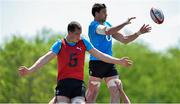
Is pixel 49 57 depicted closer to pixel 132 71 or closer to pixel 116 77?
pixel 116 77

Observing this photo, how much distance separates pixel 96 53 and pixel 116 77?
5.21 ft

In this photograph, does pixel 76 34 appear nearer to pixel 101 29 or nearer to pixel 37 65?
pixel 37 65

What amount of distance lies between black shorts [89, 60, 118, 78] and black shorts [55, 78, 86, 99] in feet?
5.89

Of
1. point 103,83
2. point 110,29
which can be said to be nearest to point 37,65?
point 110,29

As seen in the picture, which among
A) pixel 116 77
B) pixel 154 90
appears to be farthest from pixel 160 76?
pixel 116 77

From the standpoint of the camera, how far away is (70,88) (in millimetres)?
15234

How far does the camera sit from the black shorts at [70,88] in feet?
50.0

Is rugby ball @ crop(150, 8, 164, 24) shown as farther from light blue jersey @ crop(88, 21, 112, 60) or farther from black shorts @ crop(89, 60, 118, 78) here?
black shorts @ crop(89, 60, 118, 78)

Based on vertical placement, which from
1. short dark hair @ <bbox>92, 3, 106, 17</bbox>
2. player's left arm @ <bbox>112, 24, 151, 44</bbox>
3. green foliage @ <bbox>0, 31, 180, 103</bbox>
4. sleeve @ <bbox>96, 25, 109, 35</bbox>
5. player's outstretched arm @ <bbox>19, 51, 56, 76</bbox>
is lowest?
green foliage @ <bbox>0, 31, 180, 103</bbox>

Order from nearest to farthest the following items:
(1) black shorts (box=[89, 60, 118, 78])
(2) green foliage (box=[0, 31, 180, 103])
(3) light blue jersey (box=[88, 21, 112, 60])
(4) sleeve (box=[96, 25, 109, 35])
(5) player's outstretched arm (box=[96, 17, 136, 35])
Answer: (5) player's outstretched arm (box=[96, 17, 136, 35]), (4) sleeve (box=[96, 25, 109, 35]), (3) light blue jersey (box=[88, 21, 112, 60]), (1) black shorts (box=[89, 60, 118, 78]), (2) green foliage (box=[0, 31, 180, 103])

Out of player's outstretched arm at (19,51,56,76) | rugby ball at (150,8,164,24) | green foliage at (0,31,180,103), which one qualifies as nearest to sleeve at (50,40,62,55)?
player's outstretched arm at (19,51,56,76)

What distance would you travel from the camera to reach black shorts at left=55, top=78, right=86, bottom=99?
50.0ft

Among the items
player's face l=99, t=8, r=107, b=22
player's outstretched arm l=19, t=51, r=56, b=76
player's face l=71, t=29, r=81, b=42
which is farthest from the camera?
player's face l=99, t=8, r=107, b=22

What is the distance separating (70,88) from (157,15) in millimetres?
3084
